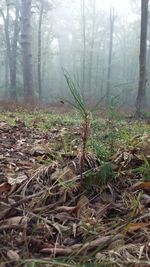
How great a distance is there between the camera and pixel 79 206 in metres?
1.52

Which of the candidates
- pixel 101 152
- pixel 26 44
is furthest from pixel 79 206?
pixel 26 44

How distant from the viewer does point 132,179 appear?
5.79 feet

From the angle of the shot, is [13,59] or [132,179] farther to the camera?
[13,59]

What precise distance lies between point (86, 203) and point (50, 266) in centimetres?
49

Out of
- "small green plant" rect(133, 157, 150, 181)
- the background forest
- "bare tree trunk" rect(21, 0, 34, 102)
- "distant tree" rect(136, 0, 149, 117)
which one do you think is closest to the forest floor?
"small green plant" rect(133, 157, 150, 181)

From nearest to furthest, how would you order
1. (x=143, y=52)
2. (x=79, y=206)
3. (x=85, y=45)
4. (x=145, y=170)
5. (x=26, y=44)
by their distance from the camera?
(x=79, y=206)
(x=145, y=170)
(x=143, y=52)
(x=26, y=44)
(x=85, y=45)

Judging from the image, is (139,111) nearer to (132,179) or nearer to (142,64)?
(142,64)

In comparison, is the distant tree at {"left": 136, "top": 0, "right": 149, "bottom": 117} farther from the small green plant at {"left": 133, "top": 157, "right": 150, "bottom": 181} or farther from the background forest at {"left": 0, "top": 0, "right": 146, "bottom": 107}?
the background forest at {"left": 0, "top": 0, "right": 146, "bottom": 107}

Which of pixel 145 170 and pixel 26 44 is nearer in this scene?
pixel 145 170

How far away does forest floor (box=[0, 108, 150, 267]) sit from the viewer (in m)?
1.18

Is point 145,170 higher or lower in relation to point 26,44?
lower

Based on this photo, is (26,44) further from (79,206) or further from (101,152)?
(79,206)

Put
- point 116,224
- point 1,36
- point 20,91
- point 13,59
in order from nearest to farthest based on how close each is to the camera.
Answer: point 116,224 < point 20,91 < point 13,59 < point 1,36

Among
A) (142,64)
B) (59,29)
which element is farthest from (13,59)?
(59,29)
